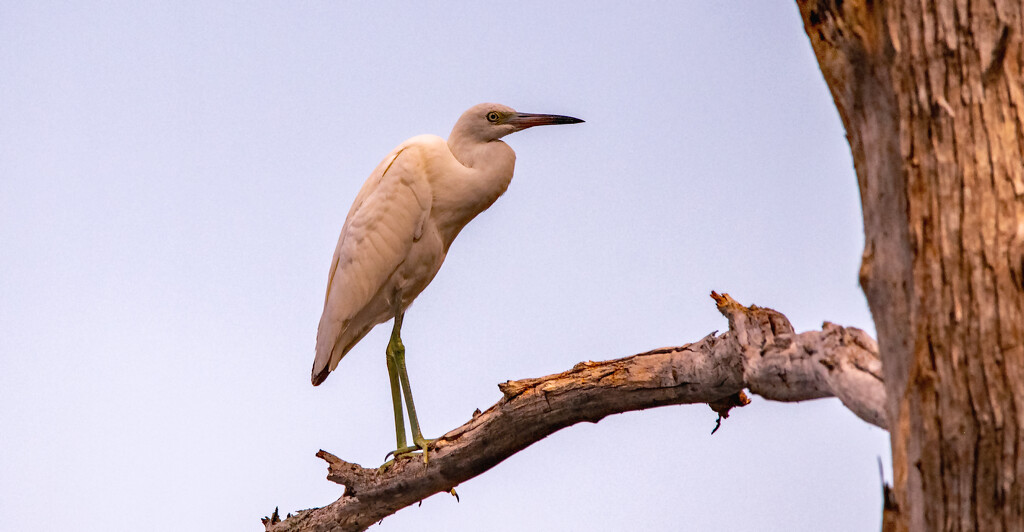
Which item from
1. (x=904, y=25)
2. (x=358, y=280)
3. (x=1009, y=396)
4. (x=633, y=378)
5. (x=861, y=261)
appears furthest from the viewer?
(x=358, y=280)

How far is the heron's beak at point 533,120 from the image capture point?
506 cm

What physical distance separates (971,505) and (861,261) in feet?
1.95

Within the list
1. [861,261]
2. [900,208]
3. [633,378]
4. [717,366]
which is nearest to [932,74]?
[900,208]

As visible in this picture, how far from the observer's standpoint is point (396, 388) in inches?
193

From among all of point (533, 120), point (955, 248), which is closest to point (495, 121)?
point (533, 120)

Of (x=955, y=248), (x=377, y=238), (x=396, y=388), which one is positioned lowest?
(x=955, y=248)

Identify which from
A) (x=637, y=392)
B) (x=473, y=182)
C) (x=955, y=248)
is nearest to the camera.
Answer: (x=955, y=248)

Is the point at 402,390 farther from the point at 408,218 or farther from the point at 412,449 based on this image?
the point at 408,218

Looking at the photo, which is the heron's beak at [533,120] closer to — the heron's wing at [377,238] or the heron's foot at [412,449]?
the heron's wing at [377,238]

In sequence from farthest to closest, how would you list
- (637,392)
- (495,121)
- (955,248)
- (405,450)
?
(495,121), (405,450), (637,392), (955,248)

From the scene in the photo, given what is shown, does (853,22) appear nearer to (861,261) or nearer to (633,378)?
(861,261)

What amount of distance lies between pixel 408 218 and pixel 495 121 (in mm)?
735

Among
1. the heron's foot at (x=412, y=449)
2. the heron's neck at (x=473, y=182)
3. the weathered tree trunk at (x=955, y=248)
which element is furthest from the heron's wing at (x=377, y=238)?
the weathered tree trunk at (x=955, y=248)

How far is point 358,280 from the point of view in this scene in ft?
16.1
